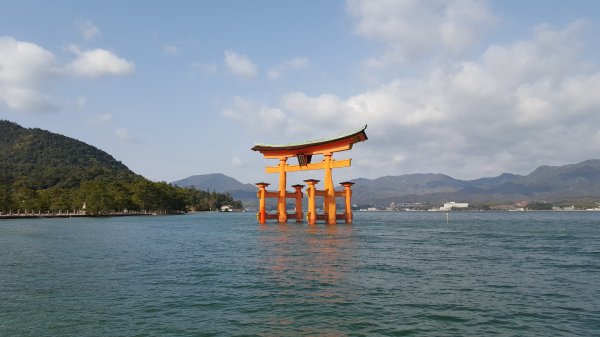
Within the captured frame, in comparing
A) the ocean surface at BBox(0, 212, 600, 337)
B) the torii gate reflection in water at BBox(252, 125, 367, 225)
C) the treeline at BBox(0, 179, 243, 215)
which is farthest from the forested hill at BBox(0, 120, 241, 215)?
the ocean surface at BBox(0, 212, 600, 337)

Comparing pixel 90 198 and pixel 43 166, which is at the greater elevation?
pixel 43 166

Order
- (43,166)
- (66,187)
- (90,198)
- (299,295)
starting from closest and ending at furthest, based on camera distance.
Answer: (299,295)
(90,198)
(66,187)
(43,166)

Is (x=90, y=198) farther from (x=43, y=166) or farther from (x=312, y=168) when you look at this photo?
(x=43, y=166)

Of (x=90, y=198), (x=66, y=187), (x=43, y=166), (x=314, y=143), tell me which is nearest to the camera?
(x=314, y=143)

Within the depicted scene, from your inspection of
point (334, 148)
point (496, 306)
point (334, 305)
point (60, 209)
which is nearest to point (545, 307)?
point (496, 306)

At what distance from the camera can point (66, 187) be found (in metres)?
135

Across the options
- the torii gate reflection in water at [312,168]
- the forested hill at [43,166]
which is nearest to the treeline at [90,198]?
the forested hill at [43,166]

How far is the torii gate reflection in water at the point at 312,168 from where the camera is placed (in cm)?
5012

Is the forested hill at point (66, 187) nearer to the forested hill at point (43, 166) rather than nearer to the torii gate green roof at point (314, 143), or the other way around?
the forested hill at point (43, 166)

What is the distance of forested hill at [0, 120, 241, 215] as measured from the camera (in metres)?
94.9

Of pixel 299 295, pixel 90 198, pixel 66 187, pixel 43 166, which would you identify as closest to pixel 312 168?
pixel 299 295

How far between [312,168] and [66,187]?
112m

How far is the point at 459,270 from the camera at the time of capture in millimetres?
17469

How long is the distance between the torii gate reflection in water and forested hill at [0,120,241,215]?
55821mm
